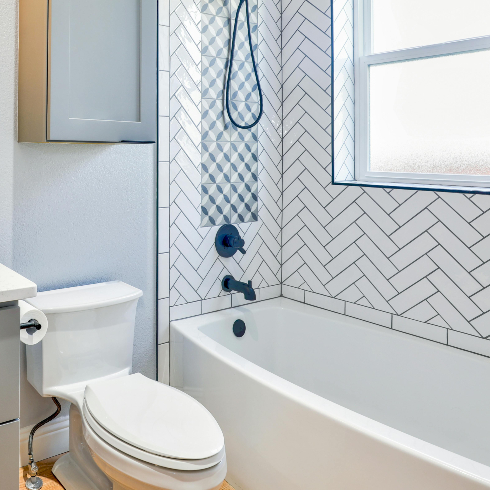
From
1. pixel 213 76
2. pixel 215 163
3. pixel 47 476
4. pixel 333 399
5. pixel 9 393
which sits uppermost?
pixel 213 76

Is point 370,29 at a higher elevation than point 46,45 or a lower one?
higher

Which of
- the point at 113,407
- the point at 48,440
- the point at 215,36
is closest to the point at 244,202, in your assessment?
the point at 215,36

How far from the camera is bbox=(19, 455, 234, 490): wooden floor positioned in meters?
1.91

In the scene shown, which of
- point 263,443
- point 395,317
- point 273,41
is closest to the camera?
point 263,443

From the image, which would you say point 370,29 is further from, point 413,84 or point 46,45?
point 46,45

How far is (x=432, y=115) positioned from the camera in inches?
85.4

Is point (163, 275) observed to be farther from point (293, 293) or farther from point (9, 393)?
point (9, 393)

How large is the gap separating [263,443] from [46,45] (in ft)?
4.89

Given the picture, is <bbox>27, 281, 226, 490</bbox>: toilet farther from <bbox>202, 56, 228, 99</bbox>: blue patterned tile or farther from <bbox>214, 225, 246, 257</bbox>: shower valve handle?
<bbox>202, 56, 228, 99</bbox>: blue patterned tile

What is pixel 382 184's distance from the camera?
7.37 feet

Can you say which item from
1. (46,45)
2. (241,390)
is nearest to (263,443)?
(241,390)

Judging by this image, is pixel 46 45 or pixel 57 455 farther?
pixel 57 455

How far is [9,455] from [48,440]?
34.0 inches

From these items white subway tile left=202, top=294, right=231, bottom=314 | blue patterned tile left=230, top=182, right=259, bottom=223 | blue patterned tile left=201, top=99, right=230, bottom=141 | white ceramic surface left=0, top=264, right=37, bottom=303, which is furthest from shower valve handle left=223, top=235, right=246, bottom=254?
white ceramic surface left=0, top=264, right=37, bottom=303
